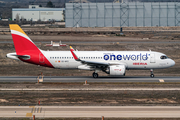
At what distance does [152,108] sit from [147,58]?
16838 mm

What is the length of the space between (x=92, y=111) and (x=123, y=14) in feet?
293

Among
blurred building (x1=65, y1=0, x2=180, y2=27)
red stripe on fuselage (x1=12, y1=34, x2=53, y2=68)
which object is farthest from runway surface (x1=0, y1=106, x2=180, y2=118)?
blurred building (x1=65, y1=0, x2=180, y2=27)

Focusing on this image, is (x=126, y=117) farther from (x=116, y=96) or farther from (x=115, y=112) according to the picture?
(x=116, y=96)

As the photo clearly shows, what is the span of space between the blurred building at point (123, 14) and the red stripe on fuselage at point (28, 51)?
7064 centimetres

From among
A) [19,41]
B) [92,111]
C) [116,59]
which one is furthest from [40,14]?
[92,111]

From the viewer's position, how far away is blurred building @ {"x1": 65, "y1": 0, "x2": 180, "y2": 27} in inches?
4281

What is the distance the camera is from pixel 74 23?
111312 millimetres

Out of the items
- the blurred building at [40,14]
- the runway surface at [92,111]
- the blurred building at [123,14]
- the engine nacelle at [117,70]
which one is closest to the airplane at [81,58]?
the engine nacelle at [117,70]

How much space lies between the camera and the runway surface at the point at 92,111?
23156 millimetres

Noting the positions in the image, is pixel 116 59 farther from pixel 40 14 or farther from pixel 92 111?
pixel 40 14

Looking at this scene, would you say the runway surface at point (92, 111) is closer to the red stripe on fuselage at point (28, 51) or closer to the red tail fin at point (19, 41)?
the red stripe on fuselage at point (28, 51)

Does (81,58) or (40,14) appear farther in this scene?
(40,14)

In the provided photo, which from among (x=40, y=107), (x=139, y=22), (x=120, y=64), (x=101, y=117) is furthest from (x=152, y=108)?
(x=139, y=22)

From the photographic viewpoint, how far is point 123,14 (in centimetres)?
10969
